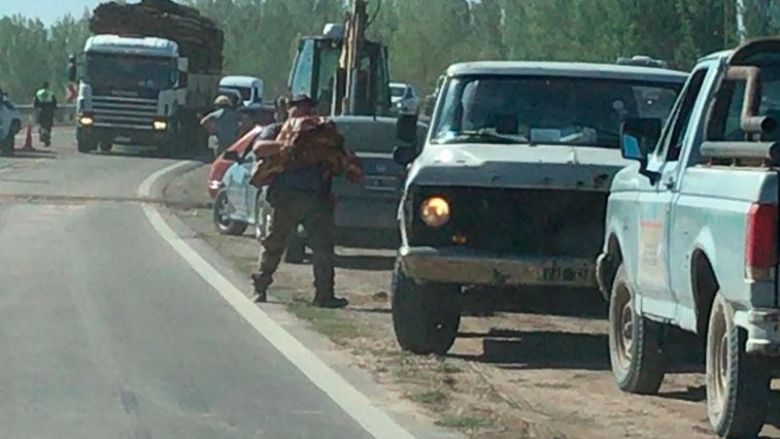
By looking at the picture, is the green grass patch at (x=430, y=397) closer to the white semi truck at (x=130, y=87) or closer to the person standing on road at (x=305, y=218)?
the person standing on road at (x=305, y=218)

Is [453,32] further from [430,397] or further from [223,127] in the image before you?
[430,397]

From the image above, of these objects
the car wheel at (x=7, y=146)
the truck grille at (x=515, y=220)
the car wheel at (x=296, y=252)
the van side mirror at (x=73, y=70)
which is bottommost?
the car wheel at (x=7, y=146)

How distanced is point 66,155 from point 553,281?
128 feet

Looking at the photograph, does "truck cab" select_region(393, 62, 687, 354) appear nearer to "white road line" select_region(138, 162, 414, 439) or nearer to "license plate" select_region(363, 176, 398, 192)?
"white road line" select_region(138, 162, 414, 439)

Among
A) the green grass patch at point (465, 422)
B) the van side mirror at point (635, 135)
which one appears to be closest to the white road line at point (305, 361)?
the green grass patch at point (465, 422)

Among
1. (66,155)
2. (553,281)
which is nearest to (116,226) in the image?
(553,281)

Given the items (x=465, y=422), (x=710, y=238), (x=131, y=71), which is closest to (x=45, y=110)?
(x=131, y=71)

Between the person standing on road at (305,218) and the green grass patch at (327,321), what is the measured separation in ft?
0.91

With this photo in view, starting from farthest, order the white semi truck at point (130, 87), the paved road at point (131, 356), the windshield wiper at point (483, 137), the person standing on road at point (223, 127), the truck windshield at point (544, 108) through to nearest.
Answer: the white semi truck at point (130, 87) < the person standing on road at point (223, 127) < the truck windshield at point (544, 108) < the windshield wiper at point (483, 137) < the paved road at point (131, 356)

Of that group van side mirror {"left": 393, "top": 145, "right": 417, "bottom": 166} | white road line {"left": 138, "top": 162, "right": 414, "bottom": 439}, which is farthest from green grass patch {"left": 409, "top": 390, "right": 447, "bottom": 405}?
van side mirror {"left": 393, "top": 145, "right": 417, "bottom": 166}

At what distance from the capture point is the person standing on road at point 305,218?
17.2m

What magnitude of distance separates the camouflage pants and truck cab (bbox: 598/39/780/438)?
15.0 ft

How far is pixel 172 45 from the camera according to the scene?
51.5 metres

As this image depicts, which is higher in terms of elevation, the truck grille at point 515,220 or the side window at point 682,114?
the side window at point 682,114
